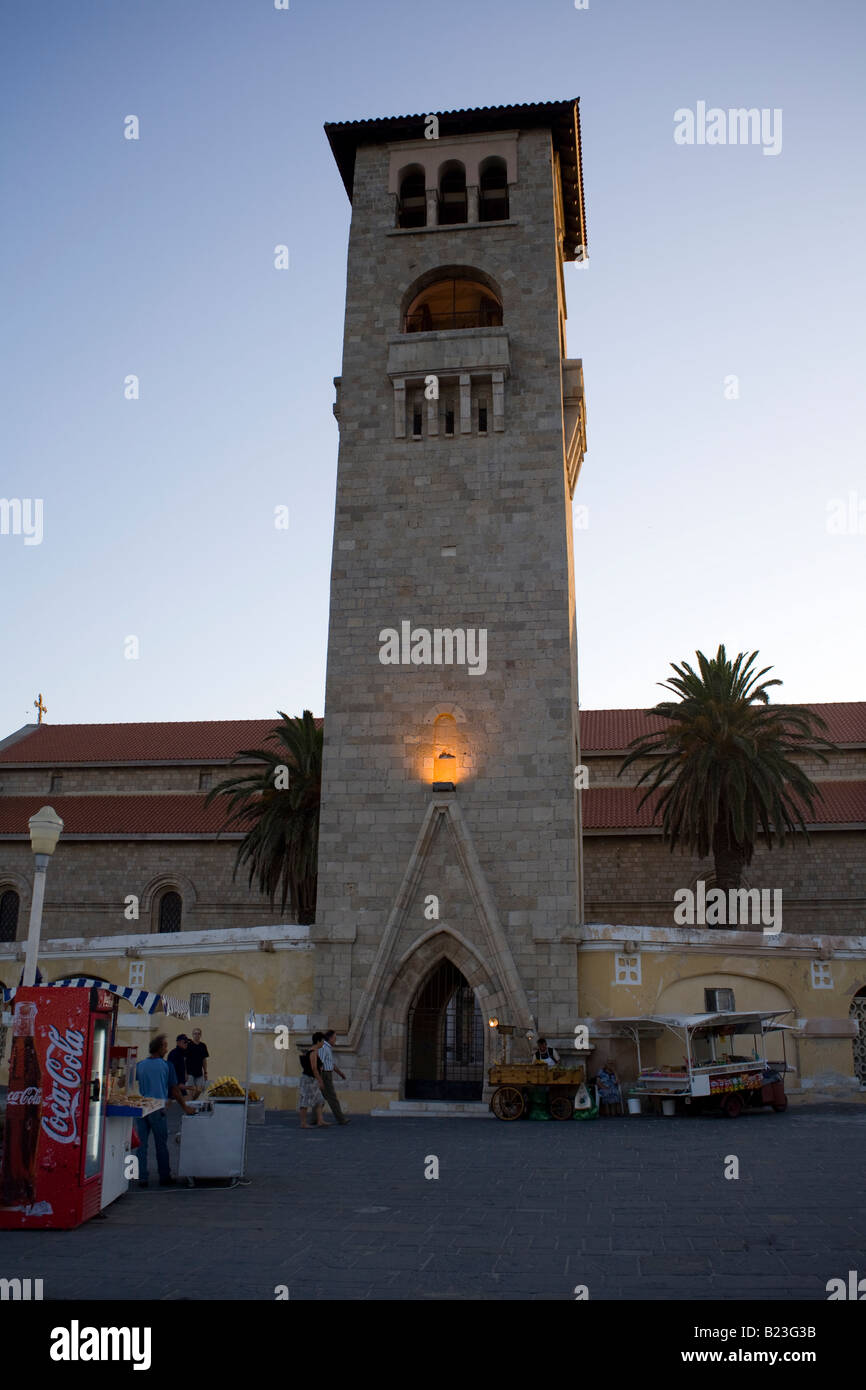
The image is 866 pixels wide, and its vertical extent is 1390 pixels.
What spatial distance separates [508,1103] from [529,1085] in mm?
564

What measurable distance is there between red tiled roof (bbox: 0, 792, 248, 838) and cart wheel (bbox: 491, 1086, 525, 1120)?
754 inches

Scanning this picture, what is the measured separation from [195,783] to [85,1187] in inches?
1271

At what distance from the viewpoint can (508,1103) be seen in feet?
67.7

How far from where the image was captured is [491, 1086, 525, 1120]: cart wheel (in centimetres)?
2053

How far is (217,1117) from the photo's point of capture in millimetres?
12297

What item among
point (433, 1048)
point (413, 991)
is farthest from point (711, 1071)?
point (433, 1048)

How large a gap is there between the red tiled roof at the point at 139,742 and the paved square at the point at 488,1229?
27.4m

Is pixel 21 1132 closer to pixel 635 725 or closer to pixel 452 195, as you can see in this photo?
pixel 452 195

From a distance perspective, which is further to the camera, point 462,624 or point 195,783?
point 195,783

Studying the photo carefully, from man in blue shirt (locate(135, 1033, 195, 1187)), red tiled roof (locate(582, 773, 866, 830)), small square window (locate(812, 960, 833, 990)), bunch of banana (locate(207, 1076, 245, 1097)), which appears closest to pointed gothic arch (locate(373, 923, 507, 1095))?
small square window (locate(812, 960, 833, 990))

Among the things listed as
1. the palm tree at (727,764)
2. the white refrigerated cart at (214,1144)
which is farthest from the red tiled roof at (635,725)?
the white refrigerated cart at (214,1144)

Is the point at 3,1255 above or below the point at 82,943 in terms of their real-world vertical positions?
below

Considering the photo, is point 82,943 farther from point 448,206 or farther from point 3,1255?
point 448,206
